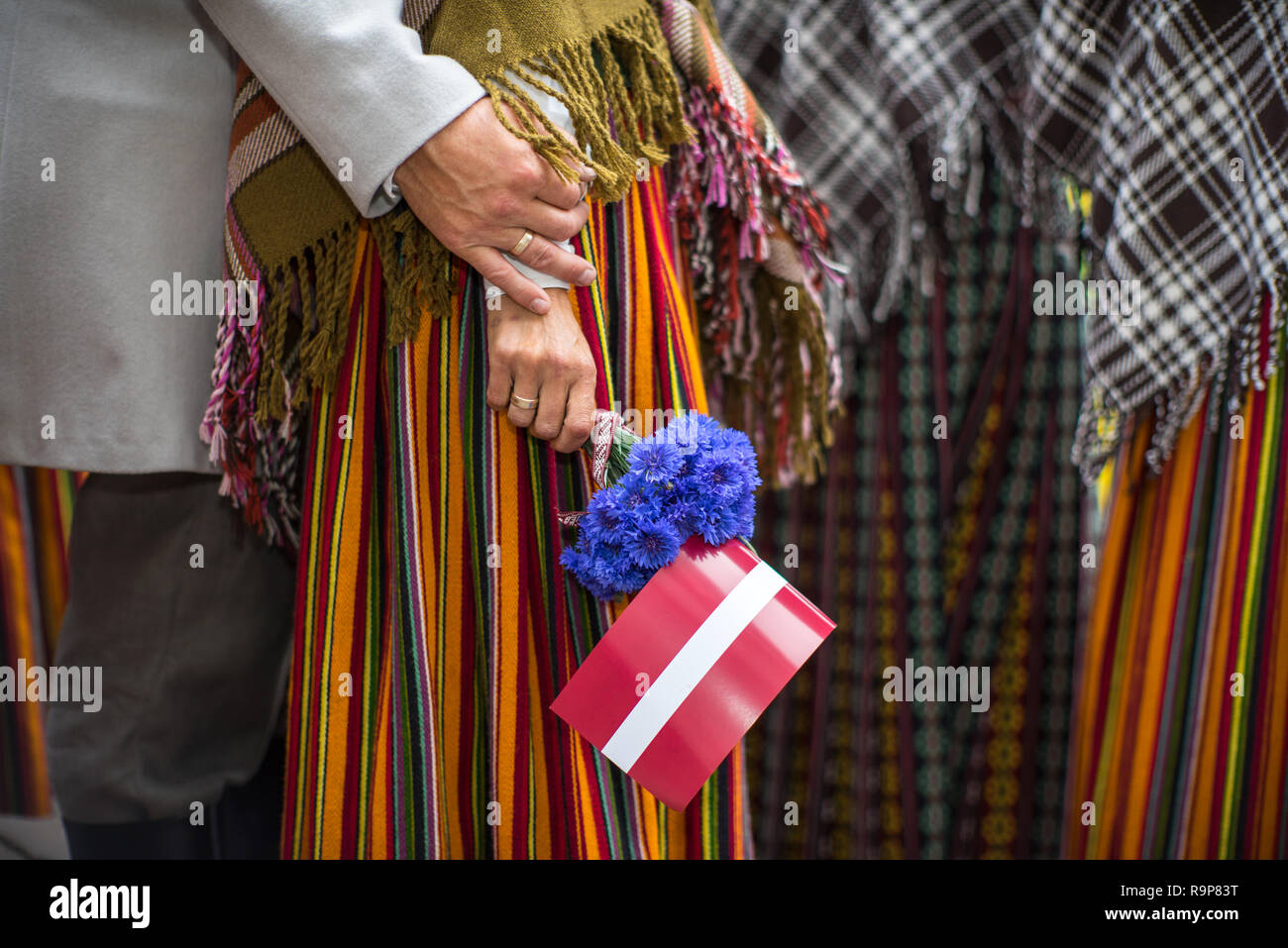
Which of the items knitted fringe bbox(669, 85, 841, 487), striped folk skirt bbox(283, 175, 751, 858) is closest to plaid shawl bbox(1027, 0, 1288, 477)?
knitted fringe bbox(669, 85, 841, 487)

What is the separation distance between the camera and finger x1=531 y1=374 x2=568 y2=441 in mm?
632

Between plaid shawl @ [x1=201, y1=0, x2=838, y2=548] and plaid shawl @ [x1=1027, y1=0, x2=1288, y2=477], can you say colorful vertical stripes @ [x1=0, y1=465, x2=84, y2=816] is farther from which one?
plaid shawl @ [x1=1027, y1=0, x2=1288, y2=477]

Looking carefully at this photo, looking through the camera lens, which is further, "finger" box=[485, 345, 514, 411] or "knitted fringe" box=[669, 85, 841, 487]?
"knitted fringe" box=[669, 85, 841, 487]

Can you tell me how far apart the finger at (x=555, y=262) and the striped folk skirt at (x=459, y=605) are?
0.03m

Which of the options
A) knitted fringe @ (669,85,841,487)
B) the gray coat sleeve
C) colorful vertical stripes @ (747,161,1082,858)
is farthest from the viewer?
colorful vertical stripes @ (747,161,1082,858)

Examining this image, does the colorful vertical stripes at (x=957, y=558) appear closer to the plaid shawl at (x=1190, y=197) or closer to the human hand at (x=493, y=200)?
the plaid shawl at (x=1190, y=197)

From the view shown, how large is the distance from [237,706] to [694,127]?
2.04 ft

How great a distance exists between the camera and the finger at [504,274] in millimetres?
620

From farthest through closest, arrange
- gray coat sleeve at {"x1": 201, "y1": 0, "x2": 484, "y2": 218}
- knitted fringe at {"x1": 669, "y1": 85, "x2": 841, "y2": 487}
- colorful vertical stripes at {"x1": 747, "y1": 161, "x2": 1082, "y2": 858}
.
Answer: colorful vertical stripes at {"x1": 747, "y1": 161, "x2": 1082, "y2": 858} → knitted fringe at {"x1": 669, "y1": 85, "x2": 841, "y2": 487} → gray coat sleeve at {"x1": 201, "y1": 0, "x2": 484, "y2": 218}

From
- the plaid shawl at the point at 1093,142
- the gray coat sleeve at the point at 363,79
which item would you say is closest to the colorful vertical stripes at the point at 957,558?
the plaid shawl at the point at 1093,142

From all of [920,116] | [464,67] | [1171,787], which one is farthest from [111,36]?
[1171,787]

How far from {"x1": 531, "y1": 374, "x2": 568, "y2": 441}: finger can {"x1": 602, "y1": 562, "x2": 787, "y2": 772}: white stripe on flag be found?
0.16m

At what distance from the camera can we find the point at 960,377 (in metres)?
0.98

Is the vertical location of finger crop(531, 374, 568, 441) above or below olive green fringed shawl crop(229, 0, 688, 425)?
below
